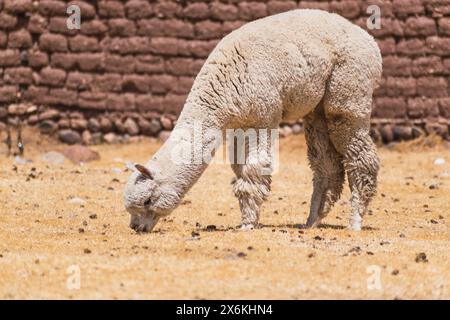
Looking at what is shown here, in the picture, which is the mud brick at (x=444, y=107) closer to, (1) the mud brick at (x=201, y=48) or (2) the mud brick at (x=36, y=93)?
(1) the mud brick at (x=201, y=48)

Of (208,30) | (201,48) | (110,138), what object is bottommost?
(110,138)

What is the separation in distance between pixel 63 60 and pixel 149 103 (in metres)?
1.49

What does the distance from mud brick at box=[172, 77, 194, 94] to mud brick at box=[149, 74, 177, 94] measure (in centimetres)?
6

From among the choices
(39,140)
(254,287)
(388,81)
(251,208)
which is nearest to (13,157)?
(39,140)

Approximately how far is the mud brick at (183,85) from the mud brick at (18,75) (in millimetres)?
2320

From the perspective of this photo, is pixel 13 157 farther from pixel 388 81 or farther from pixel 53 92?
pixel 388 81

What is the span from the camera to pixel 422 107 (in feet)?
50.5

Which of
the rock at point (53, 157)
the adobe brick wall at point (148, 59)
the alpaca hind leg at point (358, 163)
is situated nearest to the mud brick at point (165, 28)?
the adobe brick wall at point (148, 59)

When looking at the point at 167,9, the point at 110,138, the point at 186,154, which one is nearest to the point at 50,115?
the point at 110,138

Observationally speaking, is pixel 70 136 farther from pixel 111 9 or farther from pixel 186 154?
pixel 186 154

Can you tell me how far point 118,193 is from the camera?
12.2 metres

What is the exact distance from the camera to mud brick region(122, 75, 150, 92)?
16.0 m

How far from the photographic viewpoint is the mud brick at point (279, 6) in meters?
15.5

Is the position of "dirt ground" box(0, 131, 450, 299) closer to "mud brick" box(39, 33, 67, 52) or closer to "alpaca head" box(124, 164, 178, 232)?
"alpaca head" box(124, 164, 178, 232)
